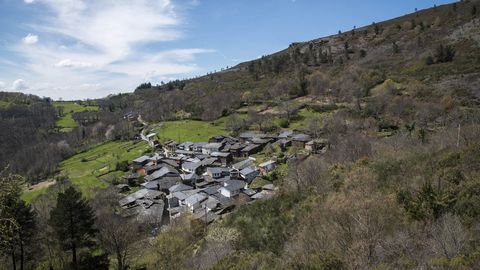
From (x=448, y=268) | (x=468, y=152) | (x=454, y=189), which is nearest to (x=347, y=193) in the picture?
(x=454, y=189)

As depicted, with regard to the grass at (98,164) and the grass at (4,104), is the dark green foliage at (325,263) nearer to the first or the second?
the grass at (98,164)

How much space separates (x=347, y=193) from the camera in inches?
851

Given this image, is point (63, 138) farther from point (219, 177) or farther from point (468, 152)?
point (468, 152)

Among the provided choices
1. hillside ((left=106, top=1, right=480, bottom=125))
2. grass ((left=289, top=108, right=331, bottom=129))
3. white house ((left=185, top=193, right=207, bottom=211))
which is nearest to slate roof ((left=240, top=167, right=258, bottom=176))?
white house ((left=185, top=193, right=207, bottom=211))

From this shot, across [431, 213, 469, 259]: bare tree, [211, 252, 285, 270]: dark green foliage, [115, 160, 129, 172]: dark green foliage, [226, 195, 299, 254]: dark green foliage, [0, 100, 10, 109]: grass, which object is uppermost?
[0, 100, 10, 109]: grass

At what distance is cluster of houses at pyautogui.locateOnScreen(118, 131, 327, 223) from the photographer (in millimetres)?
43500

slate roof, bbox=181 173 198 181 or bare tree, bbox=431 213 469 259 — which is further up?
bare tree, bbox=431 213 469 259

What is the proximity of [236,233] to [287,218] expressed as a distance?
3443 mm

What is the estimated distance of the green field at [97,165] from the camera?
6184 centimetres

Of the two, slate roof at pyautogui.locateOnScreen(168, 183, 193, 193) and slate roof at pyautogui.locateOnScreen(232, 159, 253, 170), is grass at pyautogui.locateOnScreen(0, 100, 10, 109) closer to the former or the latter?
slate roof at pyautogui.locateOnScreen(168, 183, 193, 193)

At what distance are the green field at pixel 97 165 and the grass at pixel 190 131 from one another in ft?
21.1

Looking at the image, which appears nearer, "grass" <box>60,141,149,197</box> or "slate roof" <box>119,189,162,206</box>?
"slate roof" <box>119,189,162,206</box>

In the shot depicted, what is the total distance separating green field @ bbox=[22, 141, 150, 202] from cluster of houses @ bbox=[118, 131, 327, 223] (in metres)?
4.60

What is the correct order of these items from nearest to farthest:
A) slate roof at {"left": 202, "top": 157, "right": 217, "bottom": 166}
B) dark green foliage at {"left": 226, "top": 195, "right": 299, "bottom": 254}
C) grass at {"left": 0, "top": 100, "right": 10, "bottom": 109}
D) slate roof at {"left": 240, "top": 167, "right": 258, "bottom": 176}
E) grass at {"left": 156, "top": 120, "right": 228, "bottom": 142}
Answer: dark green foliage at {"left": 226, "top": 195, "right": 299, "bottom": 254}
slate roof at {"left": 240, "top": 167, "right": 258, "bottom": 176}
slate roof at {"left": 202, "top": 157, "right": 217, "bottom": 166}
grass at {"left": 156, "top": 120, "right": 228, "bottom": 142}
grass at {"left": 0, "top": 100, "right": 10, "bottom": 109}
